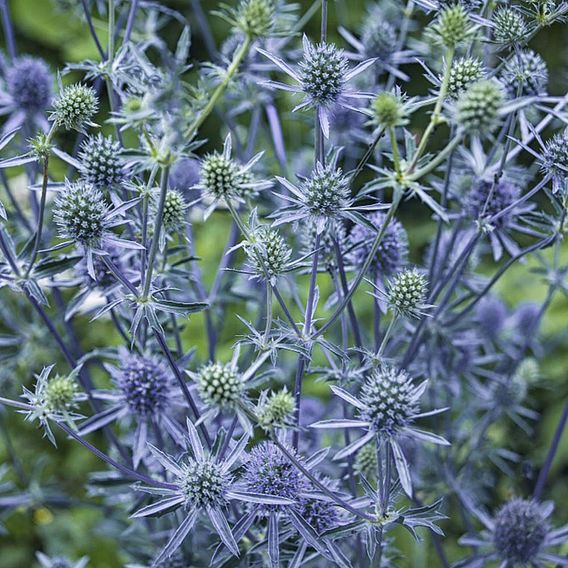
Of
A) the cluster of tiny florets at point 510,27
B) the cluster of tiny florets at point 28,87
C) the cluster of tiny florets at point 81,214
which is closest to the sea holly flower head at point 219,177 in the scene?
the cluster of tiny florets at point 81,214

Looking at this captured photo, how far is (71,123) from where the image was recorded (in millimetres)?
914

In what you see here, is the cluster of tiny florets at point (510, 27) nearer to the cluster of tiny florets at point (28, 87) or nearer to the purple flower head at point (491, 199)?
the purple flower head at point (491, 199)

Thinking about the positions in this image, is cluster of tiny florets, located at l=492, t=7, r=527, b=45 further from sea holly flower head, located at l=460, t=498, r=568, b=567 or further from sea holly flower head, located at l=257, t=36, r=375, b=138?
sea holly flower head, located at l=460, t=498, r=568, b=567

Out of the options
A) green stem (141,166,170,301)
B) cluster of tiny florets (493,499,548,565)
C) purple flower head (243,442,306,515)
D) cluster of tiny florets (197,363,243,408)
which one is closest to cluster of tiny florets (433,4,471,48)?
green stem (141,166,170,301)

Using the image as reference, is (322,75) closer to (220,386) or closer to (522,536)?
(220,386)

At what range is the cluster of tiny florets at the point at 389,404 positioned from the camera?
907mm

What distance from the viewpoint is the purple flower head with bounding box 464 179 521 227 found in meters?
1.22

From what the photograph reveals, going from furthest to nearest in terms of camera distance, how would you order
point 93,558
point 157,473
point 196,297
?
point 93,558, point 196,297, point 157,473

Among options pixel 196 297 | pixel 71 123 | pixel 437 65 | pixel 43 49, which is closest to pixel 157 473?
pixel 196 297

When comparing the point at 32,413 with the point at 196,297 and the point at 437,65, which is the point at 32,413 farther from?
the point at 437,65

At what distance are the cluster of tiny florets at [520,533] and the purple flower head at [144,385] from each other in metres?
0.56

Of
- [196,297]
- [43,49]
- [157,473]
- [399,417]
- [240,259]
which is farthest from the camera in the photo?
[43,49]

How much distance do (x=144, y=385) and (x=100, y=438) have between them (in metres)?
0.99

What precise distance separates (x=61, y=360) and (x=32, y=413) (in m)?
1.09
